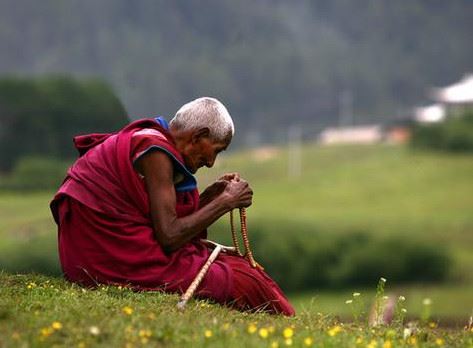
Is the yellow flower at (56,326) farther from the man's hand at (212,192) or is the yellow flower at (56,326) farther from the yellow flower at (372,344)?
the man's hand at (212,192)

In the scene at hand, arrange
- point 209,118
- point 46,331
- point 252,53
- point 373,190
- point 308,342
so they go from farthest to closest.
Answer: point 252,53
point 373,190
point 209,118
point 308,342
point 46,331

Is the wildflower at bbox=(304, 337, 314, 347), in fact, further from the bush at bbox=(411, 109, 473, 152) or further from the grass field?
the bush at bbox=(411, 109, 473, 152)

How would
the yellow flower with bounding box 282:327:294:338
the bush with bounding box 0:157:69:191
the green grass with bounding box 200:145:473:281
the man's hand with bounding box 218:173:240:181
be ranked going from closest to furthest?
the yellow flower with bounding box 282:327:294:338
the man's hand with bounding box 218:173:240:181
the bush with bounding box 0:157:69:191
the green grass with bounding box 200:145:473:281

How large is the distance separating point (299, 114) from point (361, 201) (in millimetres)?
27438

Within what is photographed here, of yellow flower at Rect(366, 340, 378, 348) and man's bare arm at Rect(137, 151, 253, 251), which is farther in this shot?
man's bare arm at Rect(137, 151, 253, 251)

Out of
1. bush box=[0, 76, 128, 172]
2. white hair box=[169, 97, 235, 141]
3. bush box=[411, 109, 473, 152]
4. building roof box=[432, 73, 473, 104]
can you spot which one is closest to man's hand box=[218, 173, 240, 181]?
white hair box=[169, 97, 235, 141]

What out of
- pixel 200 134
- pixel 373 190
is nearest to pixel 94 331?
pixel 200 134

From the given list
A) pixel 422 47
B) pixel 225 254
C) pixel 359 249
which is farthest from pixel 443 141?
pixel 225 254

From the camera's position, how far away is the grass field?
60469 mm

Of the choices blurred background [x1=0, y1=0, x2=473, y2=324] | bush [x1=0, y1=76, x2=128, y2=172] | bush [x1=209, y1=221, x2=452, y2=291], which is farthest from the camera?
bush [x1=0, y1=76, x2=128, y2=172]

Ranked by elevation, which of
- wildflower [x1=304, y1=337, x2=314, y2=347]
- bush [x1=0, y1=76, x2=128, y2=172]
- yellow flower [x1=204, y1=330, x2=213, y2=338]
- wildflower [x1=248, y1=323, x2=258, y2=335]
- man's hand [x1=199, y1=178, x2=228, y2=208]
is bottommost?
bush [x1=0, y1=76, x2=128, y2=172]

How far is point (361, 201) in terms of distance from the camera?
85.8 m

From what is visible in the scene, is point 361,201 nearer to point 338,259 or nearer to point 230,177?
point 338,259

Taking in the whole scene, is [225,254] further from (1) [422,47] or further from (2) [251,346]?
(1) [422,47]
